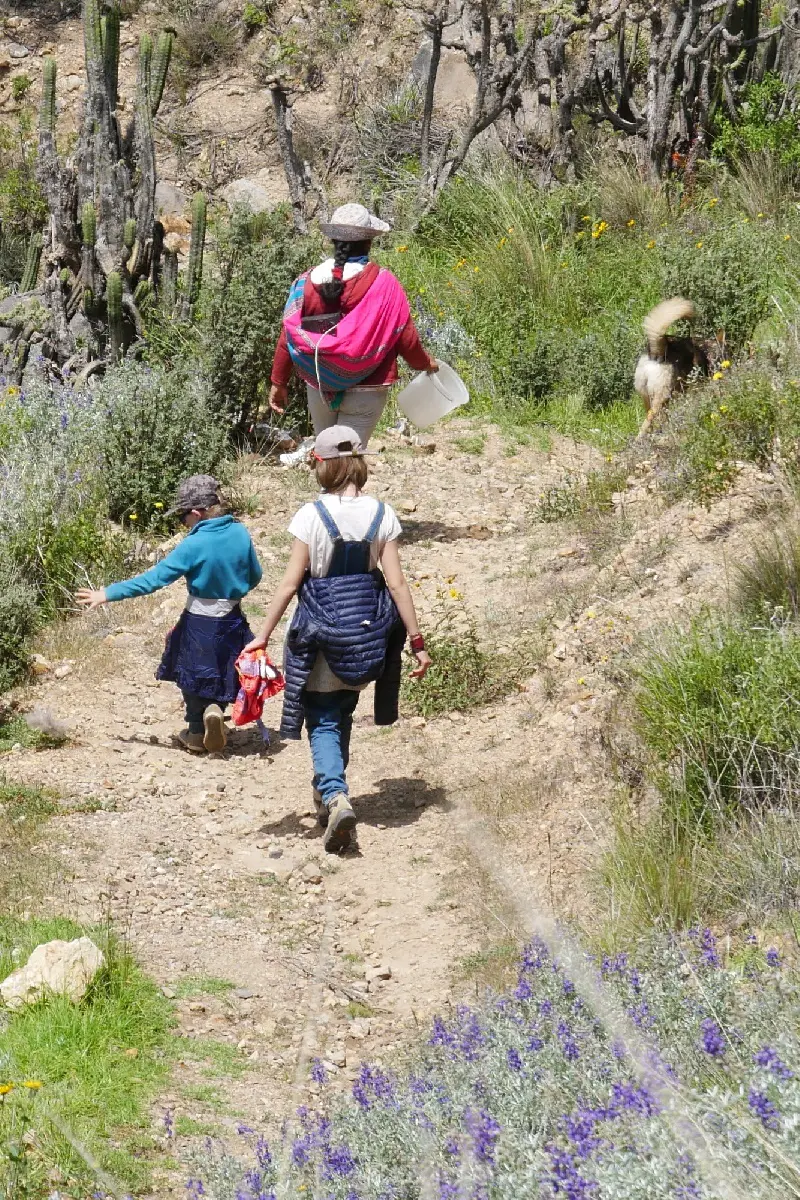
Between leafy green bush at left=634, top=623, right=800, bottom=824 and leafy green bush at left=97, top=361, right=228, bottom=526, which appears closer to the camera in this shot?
leafy green bush at left=634, top=623, right=800, bottom=824

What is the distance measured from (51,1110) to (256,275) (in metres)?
6.79

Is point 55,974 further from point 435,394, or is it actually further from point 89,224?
point 89,224

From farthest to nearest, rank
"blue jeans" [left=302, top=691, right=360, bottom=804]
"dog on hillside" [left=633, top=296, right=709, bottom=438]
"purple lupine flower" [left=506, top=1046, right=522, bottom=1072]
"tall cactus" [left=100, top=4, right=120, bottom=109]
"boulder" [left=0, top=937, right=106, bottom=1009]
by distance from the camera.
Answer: "tall cactus" [left=100, top=4, right=120, bottom=109] < "dog on hillside" [left=633, top=296, right=709, bottom=438] < "blue jeans" [left=302, top=691, right=360, bottom=804] < "boulder" [left=0, top=937, right=106, bottom=1009] < "purple lupine flower" [left=506, top=1046, right=522, bottom=1072]

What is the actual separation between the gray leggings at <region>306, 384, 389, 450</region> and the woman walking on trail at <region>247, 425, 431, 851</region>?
2.38 m

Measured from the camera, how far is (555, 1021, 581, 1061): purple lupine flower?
2.86m

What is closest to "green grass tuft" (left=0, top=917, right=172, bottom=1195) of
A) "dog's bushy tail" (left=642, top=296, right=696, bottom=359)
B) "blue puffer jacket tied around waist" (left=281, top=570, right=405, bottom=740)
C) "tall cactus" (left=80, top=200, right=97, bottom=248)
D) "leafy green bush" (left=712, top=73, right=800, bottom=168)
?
"blue puffer jacket tied around waist" (left=281, top=570, right=405, bottom=740)

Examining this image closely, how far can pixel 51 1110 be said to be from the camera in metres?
3.09

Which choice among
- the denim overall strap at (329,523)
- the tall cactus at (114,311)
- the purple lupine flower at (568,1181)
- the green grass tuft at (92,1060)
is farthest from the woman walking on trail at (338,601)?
the tall cactus at (114,311)

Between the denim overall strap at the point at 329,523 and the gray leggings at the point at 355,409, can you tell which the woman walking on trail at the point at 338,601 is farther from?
the gray leggings at the point at 355,409

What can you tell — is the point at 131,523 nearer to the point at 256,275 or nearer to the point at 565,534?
the point at 256,275

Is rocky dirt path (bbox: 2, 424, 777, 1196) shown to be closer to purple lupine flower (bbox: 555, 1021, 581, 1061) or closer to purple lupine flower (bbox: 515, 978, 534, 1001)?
purple lupine flower (bbox: 515, 978, 534, 1001)

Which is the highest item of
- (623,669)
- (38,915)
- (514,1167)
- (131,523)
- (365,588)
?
(514,1167)

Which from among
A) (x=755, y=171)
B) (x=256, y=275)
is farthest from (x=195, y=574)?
(x=755, y=171)

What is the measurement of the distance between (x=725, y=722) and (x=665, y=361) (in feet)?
15.6
